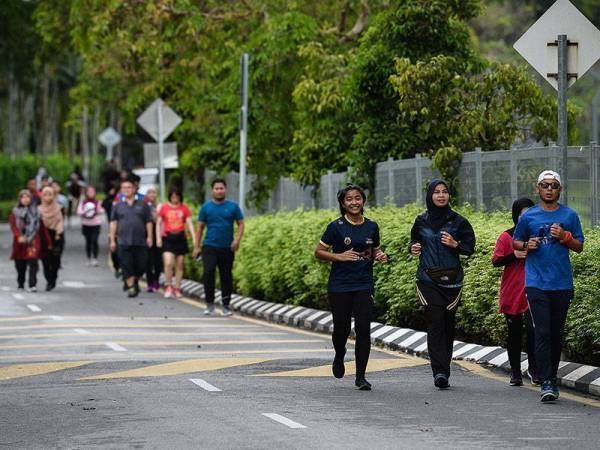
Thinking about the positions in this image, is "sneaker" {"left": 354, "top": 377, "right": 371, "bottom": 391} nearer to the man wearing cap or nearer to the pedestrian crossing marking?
the pedestrian crossing marking

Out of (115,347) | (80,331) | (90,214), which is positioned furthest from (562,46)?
(90,214)

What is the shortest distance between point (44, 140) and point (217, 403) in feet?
257

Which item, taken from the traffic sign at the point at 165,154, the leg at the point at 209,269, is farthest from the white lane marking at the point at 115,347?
the traffic sign at the point at 165,154

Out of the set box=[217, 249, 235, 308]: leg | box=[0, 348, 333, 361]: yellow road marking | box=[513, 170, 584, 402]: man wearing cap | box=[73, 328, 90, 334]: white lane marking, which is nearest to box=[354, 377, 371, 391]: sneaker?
box=[513, 170, 584, 402]: man wearing cap

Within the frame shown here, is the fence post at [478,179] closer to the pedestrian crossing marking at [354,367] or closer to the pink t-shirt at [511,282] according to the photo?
the pedestrian crossing marking at [354,367]

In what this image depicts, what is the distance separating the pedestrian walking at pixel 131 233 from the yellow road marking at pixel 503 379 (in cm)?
1229

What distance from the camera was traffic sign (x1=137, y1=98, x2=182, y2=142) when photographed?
32625 mm

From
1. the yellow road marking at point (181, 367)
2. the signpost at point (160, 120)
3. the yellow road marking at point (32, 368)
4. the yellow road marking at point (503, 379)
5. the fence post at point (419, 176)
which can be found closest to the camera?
the yellow road marking at point (503, 379)

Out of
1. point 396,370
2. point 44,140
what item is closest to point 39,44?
point 396,370

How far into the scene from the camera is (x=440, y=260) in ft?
50.0

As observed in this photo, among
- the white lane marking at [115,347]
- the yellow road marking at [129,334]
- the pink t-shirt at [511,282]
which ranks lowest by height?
the yellow road marking at [129,334]

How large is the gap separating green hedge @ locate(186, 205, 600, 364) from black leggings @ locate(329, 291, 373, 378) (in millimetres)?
1774

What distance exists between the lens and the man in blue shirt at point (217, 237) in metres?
25.0

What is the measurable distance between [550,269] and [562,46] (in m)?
2.45
